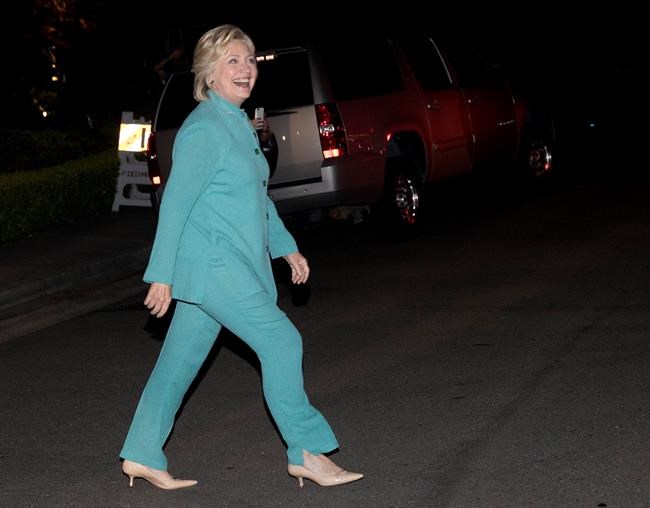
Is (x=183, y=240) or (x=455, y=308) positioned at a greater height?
(x=183, y=240)

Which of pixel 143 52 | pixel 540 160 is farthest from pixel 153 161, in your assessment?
pixel 143 52

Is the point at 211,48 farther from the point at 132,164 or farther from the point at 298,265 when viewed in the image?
the point at 132,164

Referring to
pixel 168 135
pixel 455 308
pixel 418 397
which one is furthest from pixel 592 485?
pixel 168 135

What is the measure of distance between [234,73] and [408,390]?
107 inches

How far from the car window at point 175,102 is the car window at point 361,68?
1289 mm

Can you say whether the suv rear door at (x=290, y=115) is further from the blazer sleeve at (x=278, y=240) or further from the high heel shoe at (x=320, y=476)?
the high heel shoe at (x=320, y=476)

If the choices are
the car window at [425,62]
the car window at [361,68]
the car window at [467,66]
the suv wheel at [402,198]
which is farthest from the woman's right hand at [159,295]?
the car window at [467,66]

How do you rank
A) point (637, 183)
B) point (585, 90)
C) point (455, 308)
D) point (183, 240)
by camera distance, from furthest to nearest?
1. point (585, 90)
2. point (637, 183)
3. point (455, 308)
4. point (183, 240)

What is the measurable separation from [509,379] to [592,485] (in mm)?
1993

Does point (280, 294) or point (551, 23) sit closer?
point (280, 294)

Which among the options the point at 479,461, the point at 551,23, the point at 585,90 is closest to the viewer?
the point at 479,461

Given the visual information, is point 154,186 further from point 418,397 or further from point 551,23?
point 551,23

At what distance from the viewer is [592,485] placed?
565 cm

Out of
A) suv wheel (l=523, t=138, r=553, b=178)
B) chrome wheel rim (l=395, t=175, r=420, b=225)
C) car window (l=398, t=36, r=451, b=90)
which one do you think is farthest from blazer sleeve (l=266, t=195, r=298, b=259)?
suv wheel (l=523, t=138, r=553, b=178)
